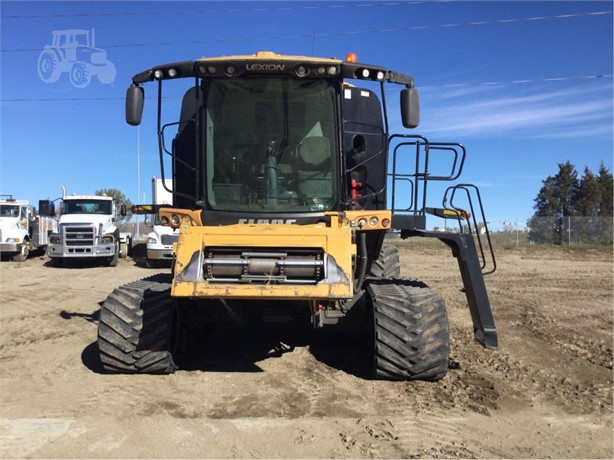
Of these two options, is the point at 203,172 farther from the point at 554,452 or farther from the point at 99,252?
the point at 99,252

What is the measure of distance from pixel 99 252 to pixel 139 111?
15297mm

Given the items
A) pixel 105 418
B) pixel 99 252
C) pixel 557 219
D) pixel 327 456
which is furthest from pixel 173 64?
pixel 557 219

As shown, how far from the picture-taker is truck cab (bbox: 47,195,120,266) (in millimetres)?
19516

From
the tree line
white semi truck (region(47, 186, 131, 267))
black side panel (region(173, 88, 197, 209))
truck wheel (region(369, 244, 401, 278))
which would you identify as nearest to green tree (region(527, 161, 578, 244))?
the tree line

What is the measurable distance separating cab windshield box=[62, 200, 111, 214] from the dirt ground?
12.5 metres

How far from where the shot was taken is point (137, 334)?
5.50 m

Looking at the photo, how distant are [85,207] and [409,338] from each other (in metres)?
18.1

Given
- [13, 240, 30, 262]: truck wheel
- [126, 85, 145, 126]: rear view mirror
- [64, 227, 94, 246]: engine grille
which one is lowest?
[13, 240, 30, 262]: truck wheel

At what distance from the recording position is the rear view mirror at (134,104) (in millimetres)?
5625

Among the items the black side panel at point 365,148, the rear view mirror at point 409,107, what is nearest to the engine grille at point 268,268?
the black side panel at point 365,148

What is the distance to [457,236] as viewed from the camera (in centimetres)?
597

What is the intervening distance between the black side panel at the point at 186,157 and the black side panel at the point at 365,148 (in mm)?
1790

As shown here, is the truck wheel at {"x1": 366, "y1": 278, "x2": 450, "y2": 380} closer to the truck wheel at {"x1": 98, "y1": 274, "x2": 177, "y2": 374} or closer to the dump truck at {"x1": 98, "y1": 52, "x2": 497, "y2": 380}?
the dump truck at {"x1": 98, "y1": 52, "x2": 497, "y2": 380}

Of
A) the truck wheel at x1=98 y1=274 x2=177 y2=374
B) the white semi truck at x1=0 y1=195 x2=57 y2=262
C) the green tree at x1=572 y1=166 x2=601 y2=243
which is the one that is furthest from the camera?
the green tree at x1=572 y1=166 x2=601 y2=243
